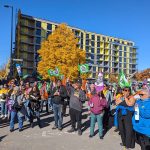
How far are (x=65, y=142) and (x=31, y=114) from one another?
11.1 feet

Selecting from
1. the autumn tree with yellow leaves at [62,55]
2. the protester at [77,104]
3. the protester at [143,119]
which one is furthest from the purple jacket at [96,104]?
the autumn tree with yellow leaves at [62,55]

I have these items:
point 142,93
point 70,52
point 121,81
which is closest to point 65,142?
point 121,81

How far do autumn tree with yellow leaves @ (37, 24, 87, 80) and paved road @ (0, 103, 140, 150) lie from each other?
34.7 meters

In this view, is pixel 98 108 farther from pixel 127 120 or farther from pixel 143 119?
pixel 143 119

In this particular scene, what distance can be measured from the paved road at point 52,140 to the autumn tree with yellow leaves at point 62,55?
34659 mm

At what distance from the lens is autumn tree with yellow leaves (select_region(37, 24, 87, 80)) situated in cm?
4772

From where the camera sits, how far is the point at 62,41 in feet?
171

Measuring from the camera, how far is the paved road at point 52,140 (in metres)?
9.04

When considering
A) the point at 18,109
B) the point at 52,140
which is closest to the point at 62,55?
the point at 18,109

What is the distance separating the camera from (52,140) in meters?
10.1

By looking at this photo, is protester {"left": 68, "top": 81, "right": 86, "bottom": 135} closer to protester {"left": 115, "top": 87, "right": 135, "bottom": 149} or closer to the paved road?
the paved road

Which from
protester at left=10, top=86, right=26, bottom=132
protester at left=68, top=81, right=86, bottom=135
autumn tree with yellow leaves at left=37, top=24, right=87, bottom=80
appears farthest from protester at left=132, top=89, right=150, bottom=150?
autumn tree with yellow leaves at left=37, top=24, right=87, bottom=80

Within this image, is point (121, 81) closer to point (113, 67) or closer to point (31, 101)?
point (31, 101)

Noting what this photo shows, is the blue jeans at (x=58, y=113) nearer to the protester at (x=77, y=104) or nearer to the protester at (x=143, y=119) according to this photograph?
the protester at (x=77, y=104)
